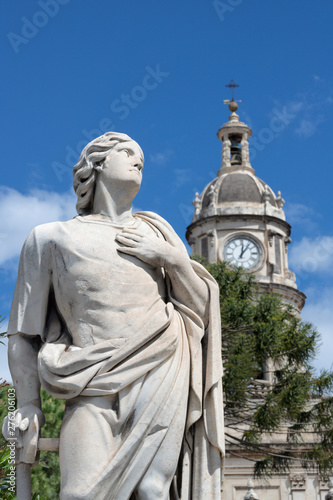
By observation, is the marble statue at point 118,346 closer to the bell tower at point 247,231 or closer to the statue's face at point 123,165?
the statue's face at point 123,165

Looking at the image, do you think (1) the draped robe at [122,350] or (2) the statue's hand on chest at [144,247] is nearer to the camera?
(1) the draped robe at [122,350]

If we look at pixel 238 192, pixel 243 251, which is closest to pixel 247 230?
pixel 243 251

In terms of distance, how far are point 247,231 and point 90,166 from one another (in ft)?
138

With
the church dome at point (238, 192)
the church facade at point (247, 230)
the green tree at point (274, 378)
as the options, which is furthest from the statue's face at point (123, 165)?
the church dome at point (238, 192)

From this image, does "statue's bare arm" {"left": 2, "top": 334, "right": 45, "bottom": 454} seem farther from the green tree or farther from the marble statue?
the green tree

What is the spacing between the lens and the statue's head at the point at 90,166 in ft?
14.6

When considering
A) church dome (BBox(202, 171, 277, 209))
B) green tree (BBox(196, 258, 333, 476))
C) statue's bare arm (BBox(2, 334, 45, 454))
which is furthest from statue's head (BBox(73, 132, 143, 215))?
church dome (BBox(202, 171, 277, 209))

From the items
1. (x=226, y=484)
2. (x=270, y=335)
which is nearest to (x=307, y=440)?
(x=226, y=484)

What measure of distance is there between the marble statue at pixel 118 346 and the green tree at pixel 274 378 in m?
20.7

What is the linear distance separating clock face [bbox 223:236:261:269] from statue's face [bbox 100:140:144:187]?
1625 inches

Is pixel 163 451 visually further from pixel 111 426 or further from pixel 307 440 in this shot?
pixel 307 440

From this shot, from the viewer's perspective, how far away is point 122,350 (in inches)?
153

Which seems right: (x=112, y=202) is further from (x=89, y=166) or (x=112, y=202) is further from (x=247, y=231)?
(x=247, y=231)

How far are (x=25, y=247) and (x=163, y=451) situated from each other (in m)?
1.28
